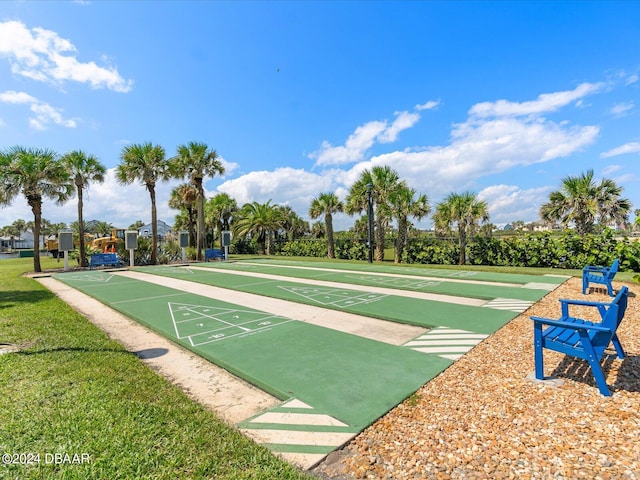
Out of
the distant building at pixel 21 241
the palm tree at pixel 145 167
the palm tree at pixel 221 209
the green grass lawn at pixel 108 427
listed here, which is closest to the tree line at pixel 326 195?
the palm tree at pixel 145 167

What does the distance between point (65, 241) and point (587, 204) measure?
26.5 meters

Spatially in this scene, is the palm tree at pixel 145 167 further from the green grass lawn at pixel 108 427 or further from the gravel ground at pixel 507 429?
the gravel ground at pixel 507 429

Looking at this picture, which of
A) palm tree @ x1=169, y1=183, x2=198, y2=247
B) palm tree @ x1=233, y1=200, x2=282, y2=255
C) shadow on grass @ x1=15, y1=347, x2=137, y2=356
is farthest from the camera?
palm tree @ x1=233, y1=200, x2=282, y2=255

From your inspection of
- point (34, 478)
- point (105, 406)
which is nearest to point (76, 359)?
point (105, 406)

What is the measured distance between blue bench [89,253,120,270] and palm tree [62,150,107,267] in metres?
0.66

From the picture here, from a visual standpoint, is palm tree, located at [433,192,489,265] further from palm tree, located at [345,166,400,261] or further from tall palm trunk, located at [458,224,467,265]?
palm tree, located at [345,166,400,261]

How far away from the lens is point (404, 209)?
19.8 metres

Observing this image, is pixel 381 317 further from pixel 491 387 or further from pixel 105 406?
pixel 105 406

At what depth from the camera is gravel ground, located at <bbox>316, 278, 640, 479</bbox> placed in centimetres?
219

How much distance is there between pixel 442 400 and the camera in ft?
10.2

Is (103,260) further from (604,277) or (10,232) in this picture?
(10,232)

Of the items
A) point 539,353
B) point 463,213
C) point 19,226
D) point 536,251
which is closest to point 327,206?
point 463,213

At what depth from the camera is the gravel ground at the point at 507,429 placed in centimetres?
219

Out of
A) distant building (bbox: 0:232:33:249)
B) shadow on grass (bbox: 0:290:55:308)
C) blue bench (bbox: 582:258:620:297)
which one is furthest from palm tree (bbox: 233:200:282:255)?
distant building (bbox: 0:232:33:249)
